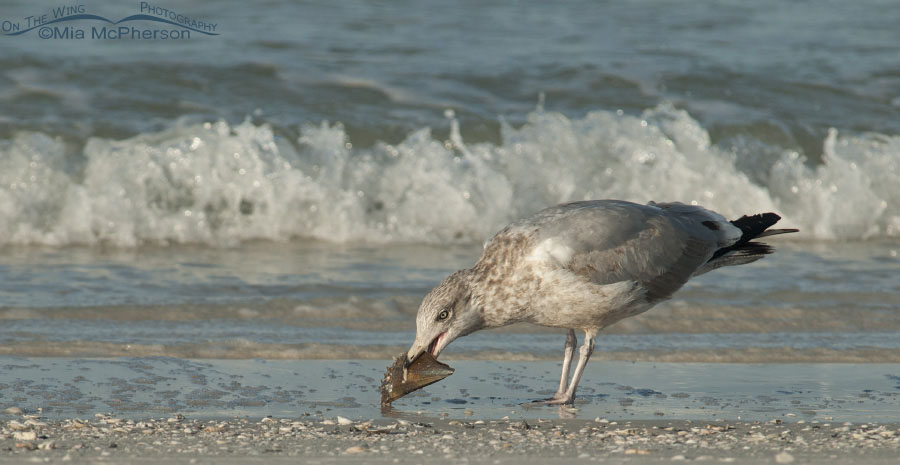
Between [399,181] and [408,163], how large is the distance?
25 cm

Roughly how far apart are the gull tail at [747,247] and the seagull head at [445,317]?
123 centimetres

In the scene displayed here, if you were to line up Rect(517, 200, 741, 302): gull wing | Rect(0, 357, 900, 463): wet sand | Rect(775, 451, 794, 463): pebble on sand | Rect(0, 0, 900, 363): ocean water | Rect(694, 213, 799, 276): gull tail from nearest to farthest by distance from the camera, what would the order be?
Rect(775, 451, 794, 463): pebble on sand
Rect(0, 357, 900, 463): wet sand
Rect(517, 200, 741, 302): gull wing
Rect(694, 213, 799, 276): gull tail
Rect(0, 0, 900, 363): ocean water

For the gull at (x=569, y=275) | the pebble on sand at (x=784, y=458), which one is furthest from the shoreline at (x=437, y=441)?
the gull at (x=569, y=275)

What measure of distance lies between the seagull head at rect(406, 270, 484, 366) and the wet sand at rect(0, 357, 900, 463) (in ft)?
0.82

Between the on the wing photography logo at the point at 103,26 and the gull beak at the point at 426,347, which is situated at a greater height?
the on the wing photography logo at the point at 103,26

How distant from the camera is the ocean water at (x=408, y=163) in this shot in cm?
678

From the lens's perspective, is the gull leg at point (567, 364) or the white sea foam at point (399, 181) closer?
the gull leg at point (567, 364)

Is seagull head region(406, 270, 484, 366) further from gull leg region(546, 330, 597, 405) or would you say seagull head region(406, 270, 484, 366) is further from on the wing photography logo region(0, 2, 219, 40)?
on the wing photography logo region(0, 2, 219, 40)

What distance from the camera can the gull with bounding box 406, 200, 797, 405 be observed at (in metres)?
5.21

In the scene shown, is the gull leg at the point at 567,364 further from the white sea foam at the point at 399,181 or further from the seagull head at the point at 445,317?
the white sea foam at the point at 399,181

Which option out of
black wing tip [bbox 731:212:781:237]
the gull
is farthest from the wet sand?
black wing tip [bbox 731:212:781:237]

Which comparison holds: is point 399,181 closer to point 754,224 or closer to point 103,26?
point 754,224

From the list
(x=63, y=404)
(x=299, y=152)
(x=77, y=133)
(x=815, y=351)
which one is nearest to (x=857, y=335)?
(x=815, y=351)

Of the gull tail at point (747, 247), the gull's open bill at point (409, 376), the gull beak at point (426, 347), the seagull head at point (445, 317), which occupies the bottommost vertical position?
the gull's open bill at point (409, 376)
